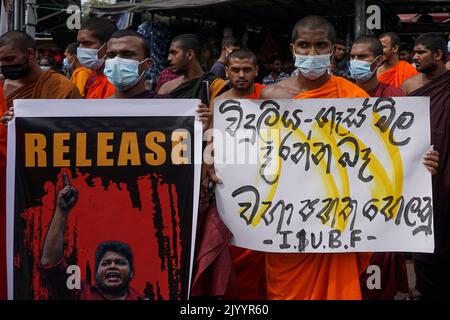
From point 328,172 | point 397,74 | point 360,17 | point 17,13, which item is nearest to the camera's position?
point 328,172

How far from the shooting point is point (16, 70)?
15.0 ft

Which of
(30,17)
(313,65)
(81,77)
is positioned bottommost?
(313,65)

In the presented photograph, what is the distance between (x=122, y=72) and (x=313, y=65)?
1090 mm

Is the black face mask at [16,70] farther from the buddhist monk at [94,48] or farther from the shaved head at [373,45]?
the shaved head at [373,45]

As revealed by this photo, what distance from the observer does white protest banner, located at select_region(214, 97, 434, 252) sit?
4012 millimetres

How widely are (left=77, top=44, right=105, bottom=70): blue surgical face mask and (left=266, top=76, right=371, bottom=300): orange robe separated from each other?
241 centimetres

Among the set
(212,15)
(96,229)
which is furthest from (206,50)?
(96,229)

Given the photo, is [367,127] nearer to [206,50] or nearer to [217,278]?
[217,278]

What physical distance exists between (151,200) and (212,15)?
26.4 feet

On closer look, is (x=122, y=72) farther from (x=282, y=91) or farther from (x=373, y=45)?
(x=373, y=45)

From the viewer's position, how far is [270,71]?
12.0 metres

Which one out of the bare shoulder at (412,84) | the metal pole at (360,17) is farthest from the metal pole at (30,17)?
the bare shoulder at (412,84)

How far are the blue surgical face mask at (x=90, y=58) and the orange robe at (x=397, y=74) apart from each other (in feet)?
10.7

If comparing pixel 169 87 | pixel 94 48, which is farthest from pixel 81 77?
pixel 169 87
